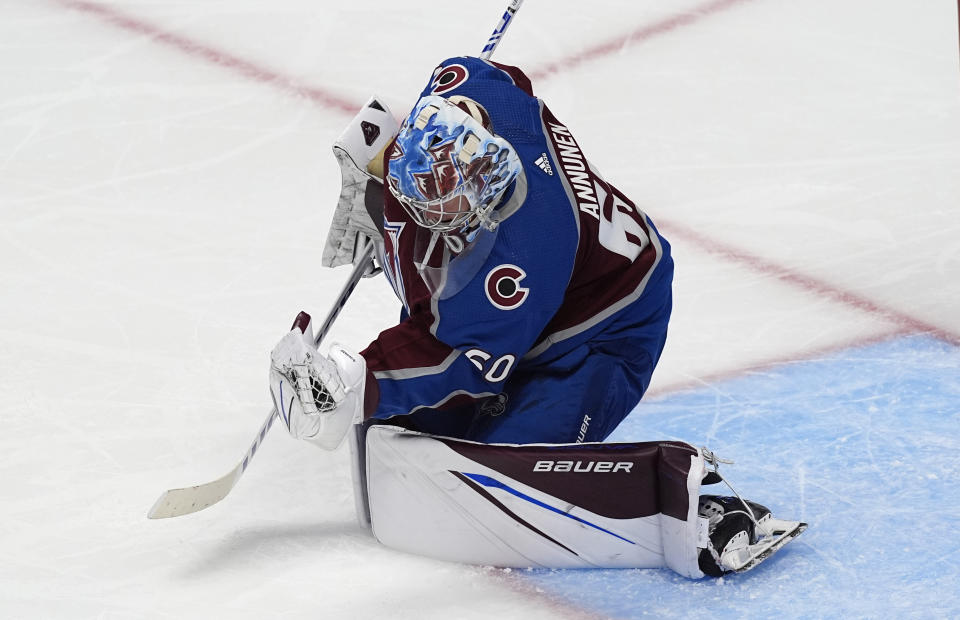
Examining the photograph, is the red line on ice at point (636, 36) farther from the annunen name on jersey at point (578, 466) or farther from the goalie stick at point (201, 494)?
the annunen name on jersey at point (578, 466)

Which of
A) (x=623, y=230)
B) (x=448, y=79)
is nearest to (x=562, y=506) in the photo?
(x=623, y=230)

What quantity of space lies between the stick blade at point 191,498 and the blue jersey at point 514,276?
0.44m

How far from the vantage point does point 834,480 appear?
9.40 feet

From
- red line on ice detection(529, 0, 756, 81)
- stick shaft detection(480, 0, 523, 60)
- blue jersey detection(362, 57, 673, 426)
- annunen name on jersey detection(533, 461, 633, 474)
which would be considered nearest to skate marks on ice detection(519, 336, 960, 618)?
annunen name on jersey detection(533, 461, 633, 474)

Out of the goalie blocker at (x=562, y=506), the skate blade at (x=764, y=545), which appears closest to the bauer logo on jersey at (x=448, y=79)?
the goalie blocker at (x=562, y=506)

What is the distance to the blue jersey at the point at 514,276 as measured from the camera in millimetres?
2430

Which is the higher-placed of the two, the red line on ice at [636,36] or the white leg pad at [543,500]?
the red line on ice at [636,36]

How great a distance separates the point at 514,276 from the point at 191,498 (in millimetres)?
805

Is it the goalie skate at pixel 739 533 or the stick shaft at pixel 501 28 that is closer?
the goalie skate at pixel 739 533

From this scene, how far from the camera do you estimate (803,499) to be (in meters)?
2.80

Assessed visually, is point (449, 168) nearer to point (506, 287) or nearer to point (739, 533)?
point (506, 287)

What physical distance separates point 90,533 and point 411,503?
638mm

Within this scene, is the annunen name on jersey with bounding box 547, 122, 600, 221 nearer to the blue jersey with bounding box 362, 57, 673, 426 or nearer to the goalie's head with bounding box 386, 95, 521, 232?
the blue jersey with bounding box 362, 57, 673, 426

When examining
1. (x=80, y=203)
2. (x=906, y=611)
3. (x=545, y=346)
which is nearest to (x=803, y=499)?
(x=906, y=611)
